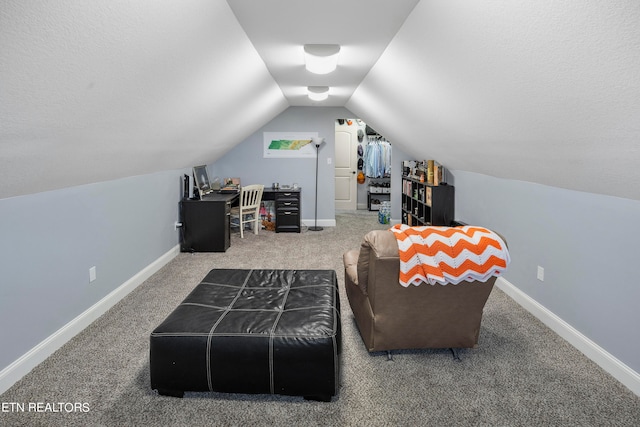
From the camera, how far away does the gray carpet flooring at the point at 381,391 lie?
78.4 inches

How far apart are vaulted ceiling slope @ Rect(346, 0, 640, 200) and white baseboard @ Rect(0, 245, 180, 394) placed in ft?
10.1

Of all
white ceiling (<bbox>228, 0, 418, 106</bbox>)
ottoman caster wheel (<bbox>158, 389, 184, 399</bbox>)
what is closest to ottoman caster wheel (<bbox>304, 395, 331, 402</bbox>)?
ottoman caster wheel (<bbox>158, 389, 184, 399</bbox>)

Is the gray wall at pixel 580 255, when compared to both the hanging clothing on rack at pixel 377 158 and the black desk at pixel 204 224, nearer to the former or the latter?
the black desk at pixel 204 224

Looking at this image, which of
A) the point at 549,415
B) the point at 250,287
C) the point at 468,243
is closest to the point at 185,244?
the point at 250,287

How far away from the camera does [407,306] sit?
2.38 meters

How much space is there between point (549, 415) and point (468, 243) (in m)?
0.95

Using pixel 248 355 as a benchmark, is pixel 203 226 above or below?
above

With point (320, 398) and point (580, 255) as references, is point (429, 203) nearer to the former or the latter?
point (580, 255)

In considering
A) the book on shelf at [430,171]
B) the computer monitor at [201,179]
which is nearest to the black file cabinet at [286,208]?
the computer monitor at [201,179]

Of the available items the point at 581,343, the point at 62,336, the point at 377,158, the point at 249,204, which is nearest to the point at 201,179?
the point at 249,204

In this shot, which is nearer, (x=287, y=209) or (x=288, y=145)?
(x=287, y=209)

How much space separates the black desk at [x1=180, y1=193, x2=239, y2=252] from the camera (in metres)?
5.25

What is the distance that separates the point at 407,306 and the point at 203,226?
11.8 feet

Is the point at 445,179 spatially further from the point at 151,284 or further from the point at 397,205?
the point at 151,284
